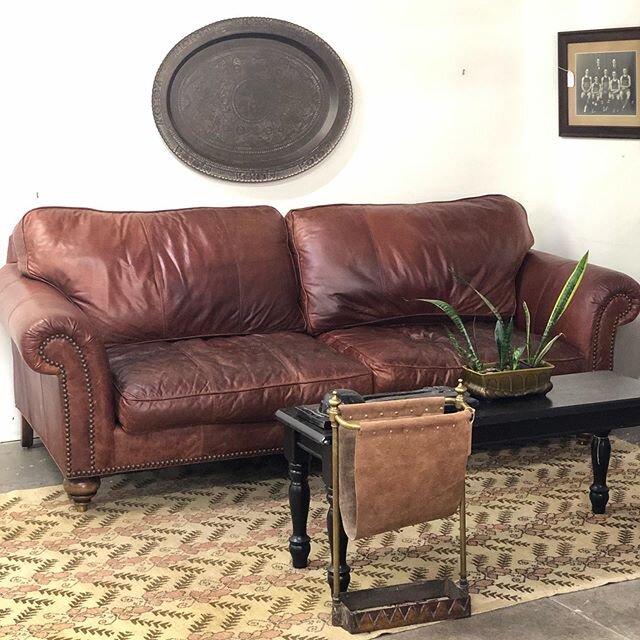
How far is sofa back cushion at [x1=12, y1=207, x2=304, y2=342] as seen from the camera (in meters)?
4.18

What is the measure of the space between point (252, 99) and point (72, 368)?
169 cm

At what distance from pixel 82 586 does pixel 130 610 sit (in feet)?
0.75

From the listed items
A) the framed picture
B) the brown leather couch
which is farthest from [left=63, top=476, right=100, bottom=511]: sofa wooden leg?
the framed picture

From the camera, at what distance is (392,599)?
2.90m

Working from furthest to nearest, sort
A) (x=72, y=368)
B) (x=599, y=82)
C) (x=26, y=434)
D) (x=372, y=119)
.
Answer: (x=372, y=119), (x=599, y=82), (x=26, y=434), (x=72, y=368)

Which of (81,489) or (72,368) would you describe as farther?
(81,489)

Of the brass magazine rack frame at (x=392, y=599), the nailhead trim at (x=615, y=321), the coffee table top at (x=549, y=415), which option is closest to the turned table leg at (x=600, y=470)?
the coffee table top at (x=549, y=415)

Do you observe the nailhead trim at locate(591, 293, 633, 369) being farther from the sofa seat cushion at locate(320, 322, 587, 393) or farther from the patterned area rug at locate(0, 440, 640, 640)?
Answer: the patterned area rug at locate(0, 440, 640, 640)

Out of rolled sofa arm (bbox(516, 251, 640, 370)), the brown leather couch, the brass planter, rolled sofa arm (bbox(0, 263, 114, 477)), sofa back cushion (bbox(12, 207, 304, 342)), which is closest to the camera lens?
the brass planter

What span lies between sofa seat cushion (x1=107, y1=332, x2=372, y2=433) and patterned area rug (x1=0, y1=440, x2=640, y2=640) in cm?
33

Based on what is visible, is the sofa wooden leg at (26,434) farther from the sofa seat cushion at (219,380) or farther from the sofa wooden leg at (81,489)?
the sofa wooden leg at (81,489)

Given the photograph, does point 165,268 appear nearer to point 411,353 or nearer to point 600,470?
point 411,353

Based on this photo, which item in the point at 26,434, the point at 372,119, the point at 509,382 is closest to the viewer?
the point at 509,382

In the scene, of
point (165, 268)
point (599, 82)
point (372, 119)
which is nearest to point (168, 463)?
point (165, 268)
